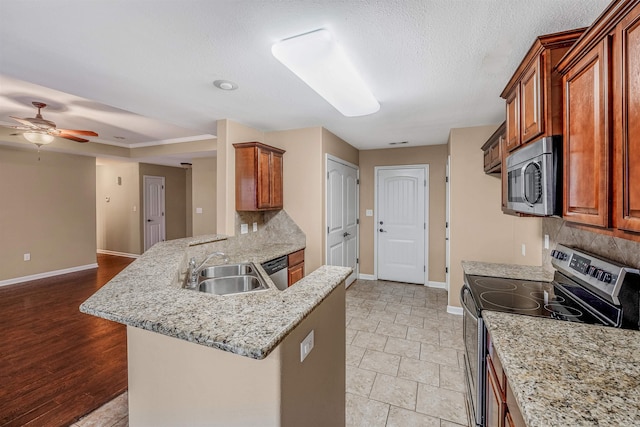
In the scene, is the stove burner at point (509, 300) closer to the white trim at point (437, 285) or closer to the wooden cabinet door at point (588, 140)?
the wooden cabinet door at point (588, 140)

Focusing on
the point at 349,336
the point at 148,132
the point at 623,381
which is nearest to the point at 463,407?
the point at 349,336

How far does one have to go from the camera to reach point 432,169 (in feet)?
15.8

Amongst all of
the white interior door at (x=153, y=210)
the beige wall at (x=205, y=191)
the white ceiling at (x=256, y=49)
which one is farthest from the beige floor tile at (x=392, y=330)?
the white interior door at (x=153, y=210)

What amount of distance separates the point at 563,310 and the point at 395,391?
128 cm

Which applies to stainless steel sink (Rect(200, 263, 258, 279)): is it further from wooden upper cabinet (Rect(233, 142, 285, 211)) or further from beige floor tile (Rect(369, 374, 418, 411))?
beige floor tile (Rect(369, 374, 418, 411))

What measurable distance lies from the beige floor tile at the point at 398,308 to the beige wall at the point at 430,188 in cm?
120

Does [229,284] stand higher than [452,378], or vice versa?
[229,284]

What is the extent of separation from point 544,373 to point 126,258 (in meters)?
8.04

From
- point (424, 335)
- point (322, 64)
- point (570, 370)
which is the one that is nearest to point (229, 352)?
point (570, 370)

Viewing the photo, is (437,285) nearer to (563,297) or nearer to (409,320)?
(409,320)

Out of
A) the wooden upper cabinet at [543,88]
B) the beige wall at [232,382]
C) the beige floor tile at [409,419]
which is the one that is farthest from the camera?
the beige floor tile at [409,419]

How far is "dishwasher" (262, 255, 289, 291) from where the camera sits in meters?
3.02

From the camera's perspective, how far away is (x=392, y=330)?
317 cm

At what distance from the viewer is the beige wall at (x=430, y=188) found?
4773 millimetres
